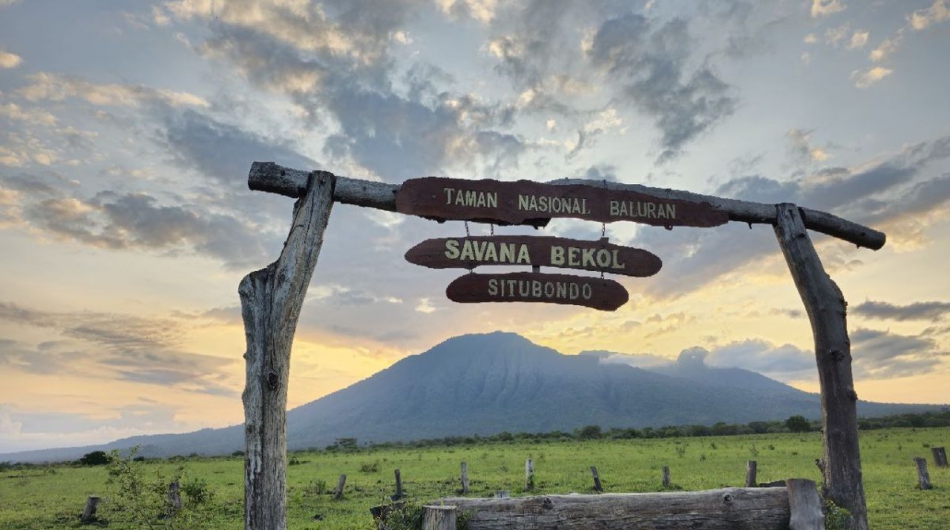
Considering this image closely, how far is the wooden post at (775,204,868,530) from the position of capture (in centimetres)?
831

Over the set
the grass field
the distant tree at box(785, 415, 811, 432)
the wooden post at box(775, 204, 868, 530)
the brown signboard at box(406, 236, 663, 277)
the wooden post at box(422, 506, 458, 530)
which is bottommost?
the distant tree at box(785, 415, 811, 432)

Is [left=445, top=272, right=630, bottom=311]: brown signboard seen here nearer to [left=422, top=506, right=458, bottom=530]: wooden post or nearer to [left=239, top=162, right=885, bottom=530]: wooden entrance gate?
[left=239, top=162, right=885, bottom=530]: wooden entrance gate

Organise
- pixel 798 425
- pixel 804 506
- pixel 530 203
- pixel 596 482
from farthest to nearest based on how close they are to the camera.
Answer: pixel 798 425 → pixel 596 482 → pixel 530 203 → pixel 804 506

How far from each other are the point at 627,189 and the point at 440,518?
5.33 metres

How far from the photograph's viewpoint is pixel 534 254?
25.8 ft

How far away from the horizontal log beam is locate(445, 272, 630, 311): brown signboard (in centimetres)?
135

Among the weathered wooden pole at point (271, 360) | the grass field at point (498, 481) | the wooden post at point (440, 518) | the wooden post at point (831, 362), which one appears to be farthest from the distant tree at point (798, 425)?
the weathered wooden pole at point (271, 360)

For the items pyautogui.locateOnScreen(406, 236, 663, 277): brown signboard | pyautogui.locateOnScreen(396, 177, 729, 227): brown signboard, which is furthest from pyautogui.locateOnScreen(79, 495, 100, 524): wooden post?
pyautogui.locateOnScreen(396, 177, 729, 227): brown signboard

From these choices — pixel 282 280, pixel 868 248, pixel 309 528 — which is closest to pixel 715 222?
pixel 868 248

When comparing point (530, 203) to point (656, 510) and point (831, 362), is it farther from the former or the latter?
point (831, 362)

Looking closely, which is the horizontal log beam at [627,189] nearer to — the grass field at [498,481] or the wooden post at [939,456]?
the grass field at [498,481]

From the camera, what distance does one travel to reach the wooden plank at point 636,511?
5.80 meters

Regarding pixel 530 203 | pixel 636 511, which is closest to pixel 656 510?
pixel 636 511

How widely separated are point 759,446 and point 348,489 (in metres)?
35.0
